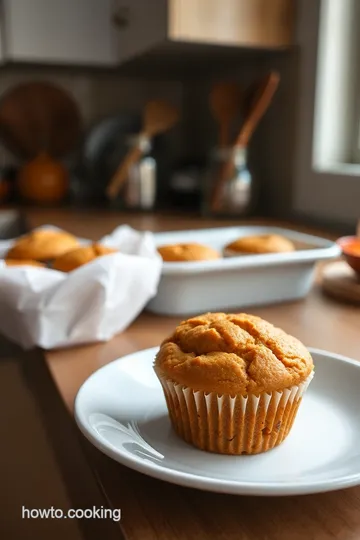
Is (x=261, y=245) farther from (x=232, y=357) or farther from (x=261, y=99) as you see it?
(x=261, y=99)

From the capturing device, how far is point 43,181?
6.53 feet

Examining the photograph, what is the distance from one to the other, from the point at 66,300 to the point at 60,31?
157 cm

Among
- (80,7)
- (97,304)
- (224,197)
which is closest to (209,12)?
(224,197)

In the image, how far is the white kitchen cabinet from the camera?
187 centimetres

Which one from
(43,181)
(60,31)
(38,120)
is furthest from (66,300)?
(38,120)

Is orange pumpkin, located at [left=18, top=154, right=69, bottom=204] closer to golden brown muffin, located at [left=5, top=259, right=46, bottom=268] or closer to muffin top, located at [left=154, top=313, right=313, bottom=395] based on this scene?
golden brown muffin, located at [left=5, top=259, right=46, bottom=268]

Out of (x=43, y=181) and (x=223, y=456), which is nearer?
(x=223, y=456)

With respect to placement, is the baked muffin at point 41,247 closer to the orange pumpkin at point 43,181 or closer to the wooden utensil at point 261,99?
the wooden utensil at point 261,99

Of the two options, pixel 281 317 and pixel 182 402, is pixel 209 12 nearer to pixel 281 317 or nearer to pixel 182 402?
pixel 281 317

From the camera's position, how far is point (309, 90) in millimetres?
1489

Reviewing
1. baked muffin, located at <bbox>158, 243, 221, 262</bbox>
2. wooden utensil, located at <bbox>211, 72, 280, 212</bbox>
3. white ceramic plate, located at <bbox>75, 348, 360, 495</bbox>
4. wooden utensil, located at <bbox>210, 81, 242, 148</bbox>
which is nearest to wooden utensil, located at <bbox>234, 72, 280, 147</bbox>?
wooden utensil, located at <bbox>211, 72, 280, 212</bbox>

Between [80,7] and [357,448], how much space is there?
74.8 inches

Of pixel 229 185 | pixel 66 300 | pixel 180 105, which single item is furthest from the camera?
pixel 180 105

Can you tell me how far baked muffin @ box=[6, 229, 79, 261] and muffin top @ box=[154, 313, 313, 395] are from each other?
15.1 inches
